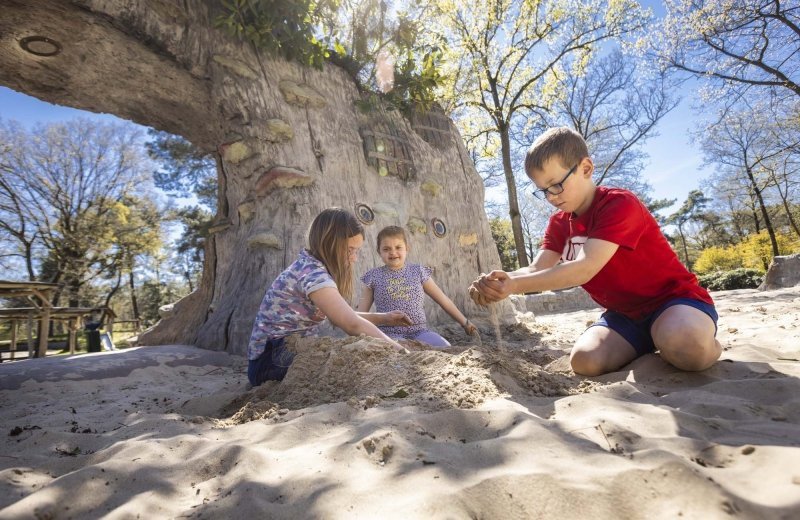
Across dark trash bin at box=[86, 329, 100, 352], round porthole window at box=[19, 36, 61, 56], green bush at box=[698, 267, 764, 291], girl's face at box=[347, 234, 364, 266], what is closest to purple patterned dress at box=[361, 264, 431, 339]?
girl's face at box=[347, 234, 364, 266]

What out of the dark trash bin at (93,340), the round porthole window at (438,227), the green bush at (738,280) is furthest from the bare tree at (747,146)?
the dark trash bin at (93,340)

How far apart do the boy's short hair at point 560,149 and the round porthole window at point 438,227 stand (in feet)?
11.3

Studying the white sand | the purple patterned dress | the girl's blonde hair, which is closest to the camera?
the white sand

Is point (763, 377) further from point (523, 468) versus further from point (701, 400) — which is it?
point (523, 468)

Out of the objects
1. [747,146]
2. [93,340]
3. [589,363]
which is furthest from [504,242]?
[589,363]

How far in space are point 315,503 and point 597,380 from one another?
64.3 inches

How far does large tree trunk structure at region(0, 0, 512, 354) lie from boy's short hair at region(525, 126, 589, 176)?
9.01 feet

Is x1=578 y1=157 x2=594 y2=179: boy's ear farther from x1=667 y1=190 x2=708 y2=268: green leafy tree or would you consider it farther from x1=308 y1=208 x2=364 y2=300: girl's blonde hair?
x1=667 y1=190 x2=708 y2=268: green leafy tree

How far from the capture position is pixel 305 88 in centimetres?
480

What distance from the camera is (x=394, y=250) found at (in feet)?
12.2

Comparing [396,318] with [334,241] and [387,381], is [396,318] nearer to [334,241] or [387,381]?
[334,241]

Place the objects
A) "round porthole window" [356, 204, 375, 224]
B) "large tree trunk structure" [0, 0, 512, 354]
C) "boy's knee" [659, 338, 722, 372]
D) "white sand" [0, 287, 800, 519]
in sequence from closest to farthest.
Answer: "white sand" [0, 287, 800, 519]
"boy's knee" [659, 338, 722, 372]
"large tree trunk structure" [0, 0, 512, 354]
"round porthole window" [356, 204, 375, 224]

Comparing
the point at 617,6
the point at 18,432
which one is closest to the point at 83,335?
the point at 18,432

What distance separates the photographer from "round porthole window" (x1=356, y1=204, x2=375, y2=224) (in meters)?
4.86
